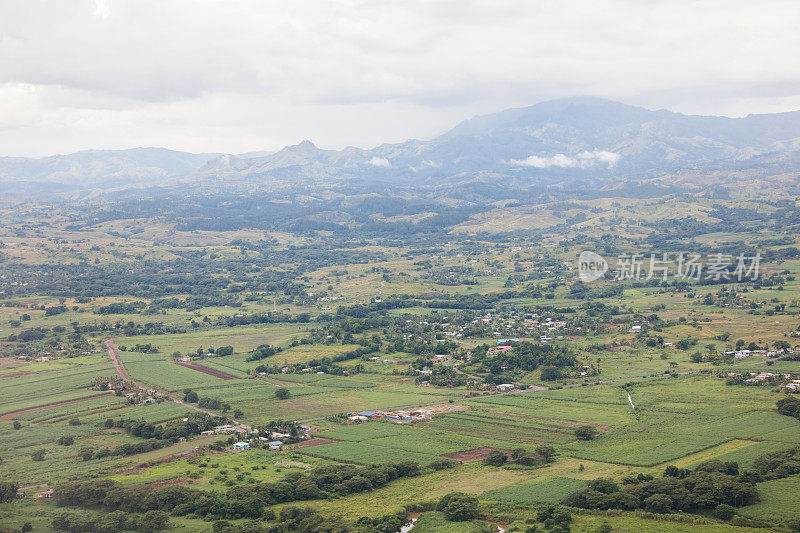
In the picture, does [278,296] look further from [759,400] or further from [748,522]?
[748,522]

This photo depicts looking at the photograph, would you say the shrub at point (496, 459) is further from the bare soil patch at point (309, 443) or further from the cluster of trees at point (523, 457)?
the bare soil patch at point (309, 443)

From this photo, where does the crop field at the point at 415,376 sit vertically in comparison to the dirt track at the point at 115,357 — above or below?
above

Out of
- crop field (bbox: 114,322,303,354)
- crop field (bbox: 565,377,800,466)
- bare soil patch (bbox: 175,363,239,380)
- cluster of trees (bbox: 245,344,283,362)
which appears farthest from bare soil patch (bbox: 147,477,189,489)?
crop field (bbox: 114,322,303,354)

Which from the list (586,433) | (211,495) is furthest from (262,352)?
(586,433)

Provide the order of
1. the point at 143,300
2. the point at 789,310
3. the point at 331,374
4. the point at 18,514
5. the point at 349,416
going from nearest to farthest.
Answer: the point at 18,514, the point at 349,416, the point at 331,374, the point at 789,310, the point at 143,300

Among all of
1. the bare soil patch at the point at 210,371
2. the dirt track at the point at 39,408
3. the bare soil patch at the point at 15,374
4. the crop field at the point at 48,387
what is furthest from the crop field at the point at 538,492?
the bare soil patch at the point at 15,374

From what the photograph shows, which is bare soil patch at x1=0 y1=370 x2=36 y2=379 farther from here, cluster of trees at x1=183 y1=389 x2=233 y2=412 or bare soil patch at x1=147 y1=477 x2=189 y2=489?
bare soil patch at x1=147 y1=477 x2=189 y2=489

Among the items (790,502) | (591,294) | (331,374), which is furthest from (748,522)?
(591,294)
